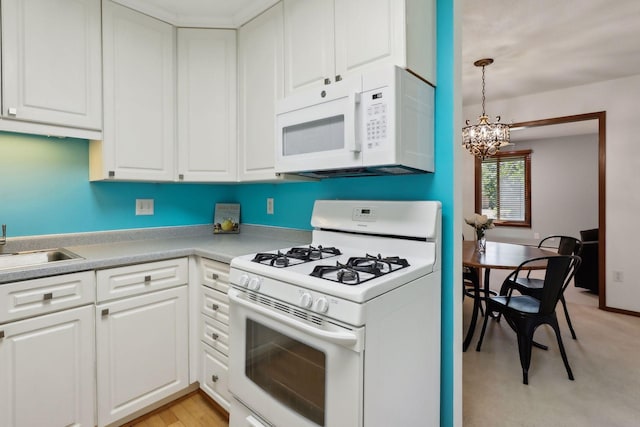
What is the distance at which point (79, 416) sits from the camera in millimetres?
1530

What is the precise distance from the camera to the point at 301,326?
1.10 m

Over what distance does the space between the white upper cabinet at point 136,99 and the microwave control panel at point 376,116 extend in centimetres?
142

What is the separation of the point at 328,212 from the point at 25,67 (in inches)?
65.4

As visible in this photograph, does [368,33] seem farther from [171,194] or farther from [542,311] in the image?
[542,311]

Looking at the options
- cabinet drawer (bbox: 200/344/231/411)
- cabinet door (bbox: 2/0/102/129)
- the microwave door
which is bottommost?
cabinet drawer (bbox: 200/344/231/411)

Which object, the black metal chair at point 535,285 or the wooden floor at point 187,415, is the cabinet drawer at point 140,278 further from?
the black metal chair at point 535,285

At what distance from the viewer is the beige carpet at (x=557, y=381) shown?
72.1 inches

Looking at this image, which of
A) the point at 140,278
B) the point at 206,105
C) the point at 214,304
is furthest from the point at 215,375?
the point at 206,105

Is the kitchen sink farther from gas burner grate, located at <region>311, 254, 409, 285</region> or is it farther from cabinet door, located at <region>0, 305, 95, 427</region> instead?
gas burner grate, located at <region>311, 254, 409, 285</region>

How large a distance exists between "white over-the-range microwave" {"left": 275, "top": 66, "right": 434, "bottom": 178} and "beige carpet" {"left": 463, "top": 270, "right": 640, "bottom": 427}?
5.00 feet

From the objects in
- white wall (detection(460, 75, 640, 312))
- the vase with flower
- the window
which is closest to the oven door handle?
the vase with flower

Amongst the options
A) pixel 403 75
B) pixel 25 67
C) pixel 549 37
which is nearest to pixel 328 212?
pixel 403 75

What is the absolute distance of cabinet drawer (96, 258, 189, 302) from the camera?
1.60 metres

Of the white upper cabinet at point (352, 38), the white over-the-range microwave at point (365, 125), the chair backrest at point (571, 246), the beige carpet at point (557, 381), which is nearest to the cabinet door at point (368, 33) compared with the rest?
the white upper cabinet at point (352, 38)
